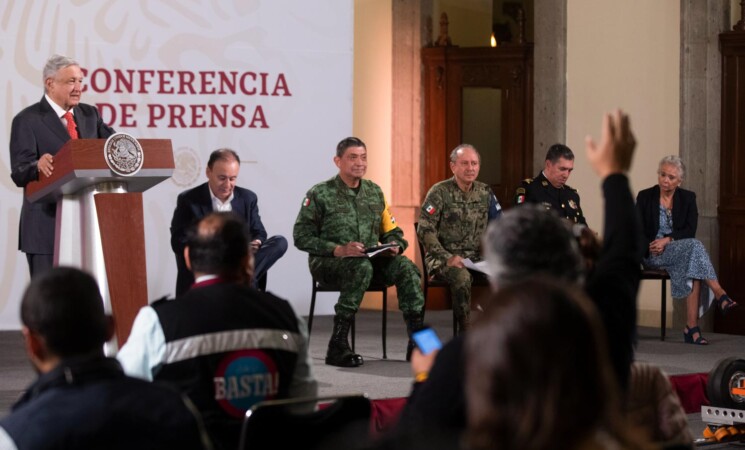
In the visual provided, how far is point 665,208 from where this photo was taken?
→ 7.88 m

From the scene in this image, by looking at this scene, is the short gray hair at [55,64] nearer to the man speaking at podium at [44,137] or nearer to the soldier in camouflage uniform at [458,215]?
the man speaking at podium at [44,137]

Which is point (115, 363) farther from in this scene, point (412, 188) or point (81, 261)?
point (412, 188)

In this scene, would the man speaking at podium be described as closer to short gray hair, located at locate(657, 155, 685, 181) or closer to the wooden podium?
the wooden podium

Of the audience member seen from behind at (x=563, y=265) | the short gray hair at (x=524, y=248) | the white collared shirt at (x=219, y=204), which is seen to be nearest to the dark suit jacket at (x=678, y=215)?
the white collared shirt at (x=219, y=204)

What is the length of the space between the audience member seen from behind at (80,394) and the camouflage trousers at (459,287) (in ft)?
15.2

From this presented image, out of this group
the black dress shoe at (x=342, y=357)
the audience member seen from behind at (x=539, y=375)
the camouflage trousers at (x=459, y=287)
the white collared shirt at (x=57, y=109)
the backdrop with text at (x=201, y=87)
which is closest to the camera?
the audience member seen from behind at (x=539, y=375)

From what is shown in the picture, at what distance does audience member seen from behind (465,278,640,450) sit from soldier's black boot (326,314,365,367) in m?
5.12

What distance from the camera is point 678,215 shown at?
7832 millimetres

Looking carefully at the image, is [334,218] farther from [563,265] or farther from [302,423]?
[563,265]

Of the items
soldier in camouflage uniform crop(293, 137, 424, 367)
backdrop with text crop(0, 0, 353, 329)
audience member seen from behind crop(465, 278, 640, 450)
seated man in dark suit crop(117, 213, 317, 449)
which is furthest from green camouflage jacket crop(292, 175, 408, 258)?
audience member seen from behind crop(465, 278, 640, 450)

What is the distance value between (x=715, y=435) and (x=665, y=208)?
3123mm

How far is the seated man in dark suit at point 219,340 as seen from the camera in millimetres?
2578

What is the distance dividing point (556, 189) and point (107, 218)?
11.7ft

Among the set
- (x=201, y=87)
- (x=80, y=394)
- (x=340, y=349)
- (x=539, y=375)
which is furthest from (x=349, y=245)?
(x=539, y=375)
